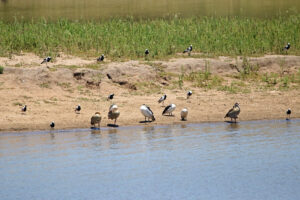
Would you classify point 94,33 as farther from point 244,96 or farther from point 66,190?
point 66,190

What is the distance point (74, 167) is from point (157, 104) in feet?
19.1

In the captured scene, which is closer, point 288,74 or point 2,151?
point 2,151

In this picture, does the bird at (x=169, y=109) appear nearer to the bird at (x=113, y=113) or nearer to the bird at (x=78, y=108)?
the bird at (x=113, y=113)

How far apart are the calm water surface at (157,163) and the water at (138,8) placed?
20.5 m

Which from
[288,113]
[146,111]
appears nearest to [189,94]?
[146,111]

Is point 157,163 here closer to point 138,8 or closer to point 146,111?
point 146,111

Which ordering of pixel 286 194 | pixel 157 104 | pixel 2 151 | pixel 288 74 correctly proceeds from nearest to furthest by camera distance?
pixel 286 194 < pixel 2 151 < pixel 157 104 < pixel 288 74

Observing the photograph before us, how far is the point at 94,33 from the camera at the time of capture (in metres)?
24.9

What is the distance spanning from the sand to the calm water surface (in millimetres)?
701

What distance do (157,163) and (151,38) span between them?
10.3 m

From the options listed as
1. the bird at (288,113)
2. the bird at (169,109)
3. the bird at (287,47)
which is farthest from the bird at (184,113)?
the bird at (287,47)

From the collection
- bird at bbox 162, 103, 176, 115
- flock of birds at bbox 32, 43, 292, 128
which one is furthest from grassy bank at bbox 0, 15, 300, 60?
bird at bbox 162, 103, 176, 115

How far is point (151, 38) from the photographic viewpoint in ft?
81.5

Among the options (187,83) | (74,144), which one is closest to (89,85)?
(187,83)
